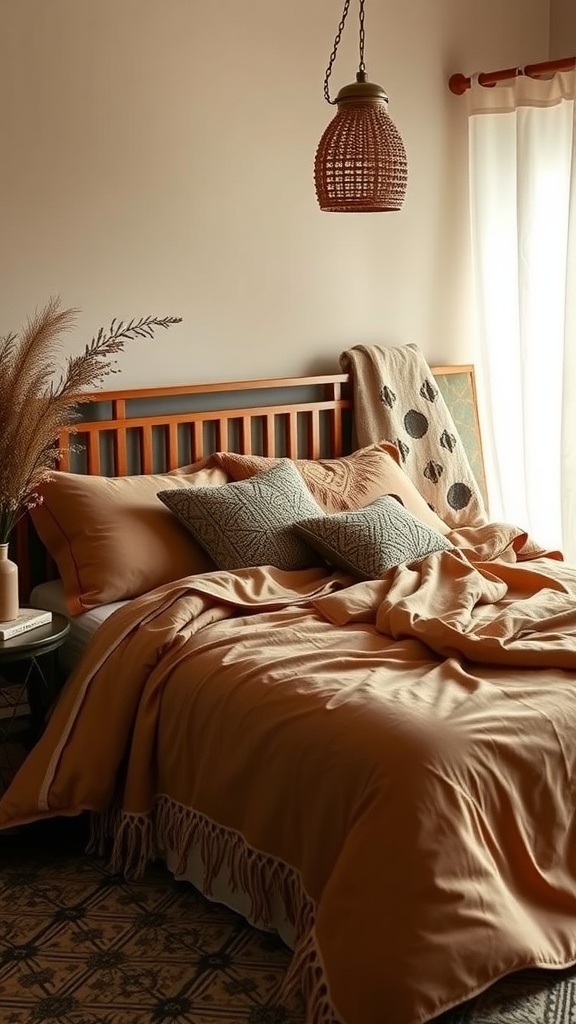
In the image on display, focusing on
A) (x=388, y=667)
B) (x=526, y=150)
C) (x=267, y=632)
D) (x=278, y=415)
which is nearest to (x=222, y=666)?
(x=267, y=632)

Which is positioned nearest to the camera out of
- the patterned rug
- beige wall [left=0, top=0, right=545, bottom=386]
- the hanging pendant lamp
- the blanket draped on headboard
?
the patterned rug

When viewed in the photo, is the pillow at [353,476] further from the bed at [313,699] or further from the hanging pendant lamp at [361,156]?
the hanging pendant lamp at [361,156]

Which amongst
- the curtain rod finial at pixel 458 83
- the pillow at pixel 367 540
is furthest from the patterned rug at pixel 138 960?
the curtain rod finial at pixel 458 83

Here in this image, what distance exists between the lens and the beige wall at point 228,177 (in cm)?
341

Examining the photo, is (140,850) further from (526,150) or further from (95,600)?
(526,150)

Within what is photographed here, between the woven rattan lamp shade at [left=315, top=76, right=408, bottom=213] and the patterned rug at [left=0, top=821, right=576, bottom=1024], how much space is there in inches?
70.4

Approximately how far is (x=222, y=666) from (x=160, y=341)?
53.7 inches

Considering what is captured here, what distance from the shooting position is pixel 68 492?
326 centimetres

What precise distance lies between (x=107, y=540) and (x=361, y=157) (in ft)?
3.93

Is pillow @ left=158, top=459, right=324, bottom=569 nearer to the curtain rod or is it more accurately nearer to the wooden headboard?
the wooden headboard

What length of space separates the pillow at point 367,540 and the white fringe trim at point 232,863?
84 centimetres

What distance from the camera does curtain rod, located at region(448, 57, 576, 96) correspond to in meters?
4.15

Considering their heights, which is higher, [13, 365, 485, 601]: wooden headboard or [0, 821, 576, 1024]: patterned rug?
[13, 365, 485, 601]: wooden headboard

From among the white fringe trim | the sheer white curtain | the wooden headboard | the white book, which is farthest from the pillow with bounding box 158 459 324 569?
the sheer white curtain
